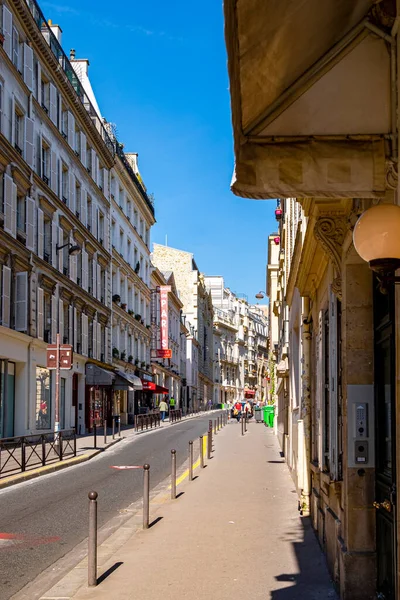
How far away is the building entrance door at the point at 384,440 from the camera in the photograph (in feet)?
17.5

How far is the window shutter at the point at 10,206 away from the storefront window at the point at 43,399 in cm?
600

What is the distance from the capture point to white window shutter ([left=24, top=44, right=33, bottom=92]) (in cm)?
2811

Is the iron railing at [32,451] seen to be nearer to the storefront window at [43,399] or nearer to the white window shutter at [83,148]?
the storefront window at [43,399]

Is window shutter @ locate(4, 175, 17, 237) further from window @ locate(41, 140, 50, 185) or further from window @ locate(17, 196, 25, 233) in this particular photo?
window @ locate(41, 140, 50, 185)

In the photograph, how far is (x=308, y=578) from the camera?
7309mm

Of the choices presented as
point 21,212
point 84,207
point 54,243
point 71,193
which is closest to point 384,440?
point 21,212

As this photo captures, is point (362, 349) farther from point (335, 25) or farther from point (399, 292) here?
point (335, 25)

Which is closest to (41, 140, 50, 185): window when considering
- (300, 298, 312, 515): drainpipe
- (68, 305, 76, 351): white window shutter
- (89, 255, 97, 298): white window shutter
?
(68, 305, 76, 351): white window shutter

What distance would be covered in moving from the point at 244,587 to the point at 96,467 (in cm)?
1338

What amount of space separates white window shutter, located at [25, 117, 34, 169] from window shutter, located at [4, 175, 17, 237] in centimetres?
216

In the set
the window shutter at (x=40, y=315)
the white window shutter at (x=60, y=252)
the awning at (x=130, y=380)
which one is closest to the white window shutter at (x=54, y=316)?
the window shutter at (x=40, y=315)

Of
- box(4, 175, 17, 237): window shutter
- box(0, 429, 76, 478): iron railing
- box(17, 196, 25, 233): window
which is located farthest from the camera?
box(17, 196, 25, 233): window

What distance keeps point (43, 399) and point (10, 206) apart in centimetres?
808

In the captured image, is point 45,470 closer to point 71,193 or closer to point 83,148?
point 71,193
